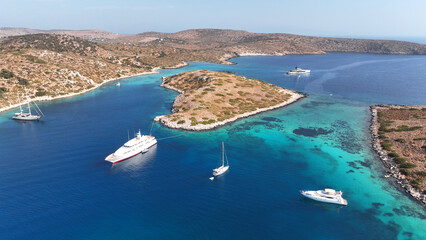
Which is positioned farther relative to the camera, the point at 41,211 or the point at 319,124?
the point at 319,124

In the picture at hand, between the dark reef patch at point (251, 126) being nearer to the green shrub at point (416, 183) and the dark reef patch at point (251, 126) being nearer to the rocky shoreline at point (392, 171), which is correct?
the rocky shoreline at point (392, 171)

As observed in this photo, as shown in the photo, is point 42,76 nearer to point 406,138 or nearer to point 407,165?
point 407,165

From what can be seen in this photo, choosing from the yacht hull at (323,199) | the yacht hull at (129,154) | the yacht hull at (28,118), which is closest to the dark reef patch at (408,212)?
the yacht hull at (323,199)

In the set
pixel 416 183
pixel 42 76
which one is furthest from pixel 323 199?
pixel 42 76

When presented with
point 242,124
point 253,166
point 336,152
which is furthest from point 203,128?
point 336,152

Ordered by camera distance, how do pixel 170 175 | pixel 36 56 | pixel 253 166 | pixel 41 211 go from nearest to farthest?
pixel 41 211 → pixel 170 175 → pixel 253 166 → pixel 36 56

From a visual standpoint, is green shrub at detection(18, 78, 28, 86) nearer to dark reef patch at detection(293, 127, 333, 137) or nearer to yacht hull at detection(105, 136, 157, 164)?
yacht hull at detection(105, 136, 157, 164)

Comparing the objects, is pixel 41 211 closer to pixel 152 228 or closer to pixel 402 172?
pixel 152 228
